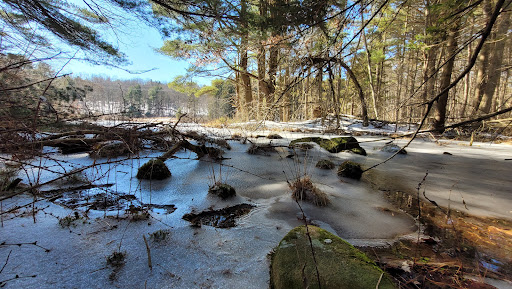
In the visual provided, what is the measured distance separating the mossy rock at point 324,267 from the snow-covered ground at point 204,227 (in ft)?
0.81

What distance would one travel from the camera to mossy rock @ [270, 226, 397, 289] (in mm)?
1073

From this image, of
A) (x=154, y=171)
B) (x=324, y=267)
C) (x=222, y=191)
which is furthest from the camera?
(x=154, y=171)

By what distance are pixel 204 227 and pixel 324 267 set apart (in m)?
1.20

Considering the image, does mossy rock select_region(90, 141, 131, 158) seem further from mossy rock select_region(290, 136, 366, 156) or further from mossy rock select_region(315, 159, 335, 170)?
mossy rock select_region(290, 136, 366, 156)

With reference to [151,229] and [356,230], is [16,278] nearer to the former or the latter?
[151,229]

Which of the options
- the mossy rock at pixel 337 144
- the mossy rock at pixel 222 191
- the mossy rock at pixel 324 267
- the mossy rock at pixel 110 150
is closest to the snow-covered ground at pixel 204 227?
the mossy rock at pixel 222 191

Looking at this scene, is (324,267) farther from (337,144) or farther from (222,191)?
(337,144)

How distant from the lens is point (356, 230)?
83.0 inches

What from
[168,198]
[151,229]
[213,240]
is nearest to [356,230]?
[213,240]

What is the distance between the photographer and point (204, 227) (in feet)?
6.52

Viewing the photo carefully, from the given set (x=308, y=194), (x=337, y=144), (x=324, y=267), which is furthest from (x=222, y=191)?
(x=337, y=144)

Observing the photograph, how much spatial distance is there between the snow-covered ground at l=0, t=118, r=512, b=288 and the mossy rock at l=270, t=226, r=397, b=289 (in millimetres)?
246

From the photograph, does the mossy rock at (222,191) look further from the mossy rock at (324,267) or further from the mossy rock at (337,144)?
the mossy rock at (337,144)

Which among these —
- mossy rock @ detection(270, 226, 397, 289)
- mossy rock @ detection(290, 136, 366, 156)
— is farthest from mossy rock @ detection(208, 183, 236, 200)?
mossy rock @ detection(290, 136, 366, 156)
